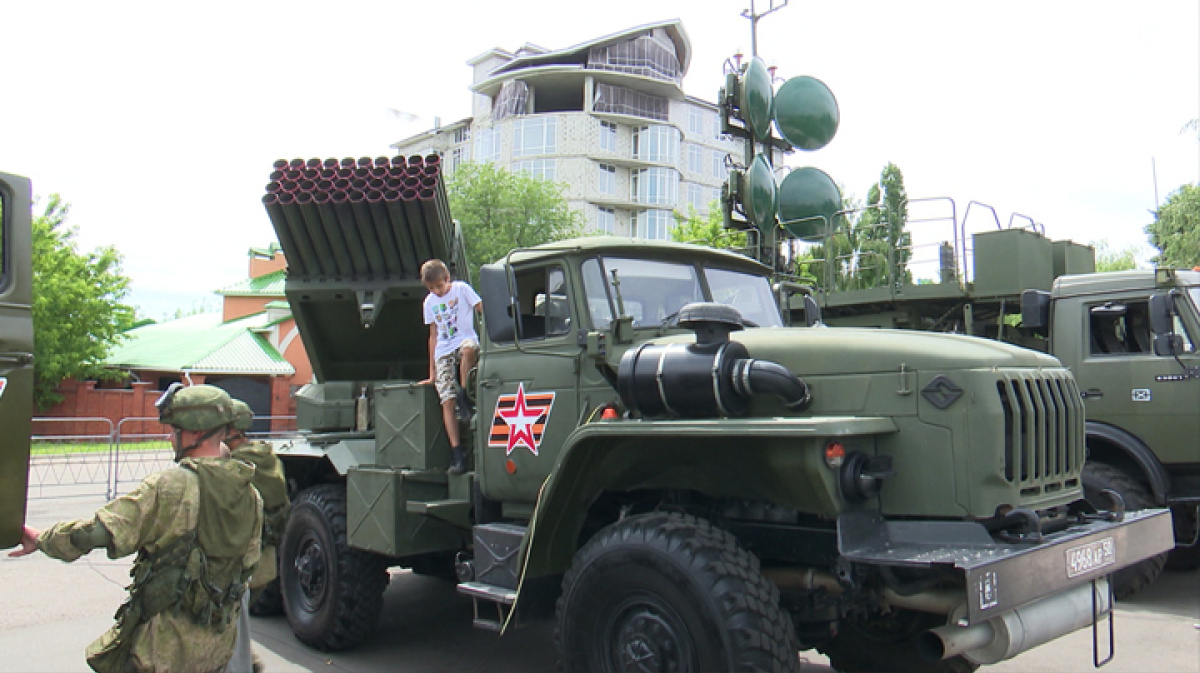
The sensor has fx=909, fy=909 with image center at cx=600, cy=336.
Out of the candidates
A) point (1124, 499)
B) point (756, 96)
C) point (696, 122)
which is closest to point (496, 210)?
point (756, 96)

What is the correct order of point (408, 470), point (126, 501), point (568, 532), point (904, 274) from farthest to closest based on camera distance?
1. point (904, 274)
2. point (408, 470)
3. point (568, 532)
4. point (126, 501)

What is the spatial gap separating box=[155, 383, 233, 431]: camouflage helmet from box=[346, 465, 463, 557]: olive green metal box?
1.98m

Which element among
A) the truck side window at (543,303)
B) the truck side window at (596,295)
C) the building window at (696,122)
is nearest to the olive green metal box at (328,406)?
the truck side window at (543,303)

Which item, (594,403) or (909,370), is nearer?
(909,370)

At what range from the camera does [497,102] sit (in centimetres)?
5450

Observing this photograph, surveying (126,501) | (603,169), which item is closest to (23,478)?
(126,501)

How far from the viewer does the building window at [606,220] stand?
5416cm

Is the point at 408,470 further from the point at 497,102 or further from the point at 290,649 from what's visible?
the point at 497,102

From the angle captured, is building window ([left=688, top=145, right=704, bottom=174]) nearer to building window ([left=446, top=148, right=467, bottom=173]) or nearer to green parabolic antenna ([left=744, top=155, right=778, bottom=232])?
building window ([left=446, top=148, right=467, bottom=173])

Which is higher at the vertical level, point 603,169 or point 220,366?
point 603,169

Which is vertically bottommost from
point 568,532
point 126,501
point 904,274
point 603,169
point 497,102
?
point 568,532

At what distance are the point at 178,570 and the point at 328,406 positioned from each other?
3.62m

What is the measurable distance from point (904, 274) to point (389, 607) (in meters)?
6.52

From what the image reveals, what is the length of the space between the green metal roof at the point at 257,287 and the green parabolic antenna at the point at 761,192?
28316mm
